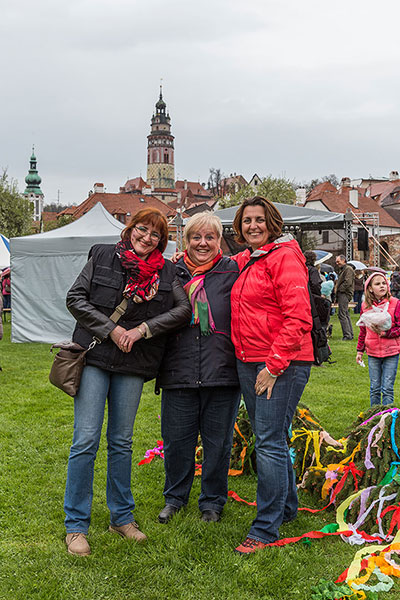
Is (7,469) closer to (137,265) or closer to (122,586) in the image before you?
(122,586)

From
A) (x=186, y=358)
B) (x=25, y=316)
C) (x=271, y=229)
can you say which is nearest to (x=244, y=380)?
(x=186, y=358)

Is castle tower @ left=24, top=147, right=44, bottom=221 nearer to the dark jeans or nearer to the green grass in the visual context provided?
the dark jeans

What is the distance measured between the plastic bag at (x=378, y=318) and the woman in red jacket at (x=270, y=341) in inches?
103

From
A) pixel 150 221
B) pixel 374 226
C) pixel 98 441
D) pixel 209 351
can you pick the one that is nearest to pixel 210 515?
pixel 98 441

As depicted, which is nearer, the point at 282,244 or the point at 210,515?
A: the point at 282,244

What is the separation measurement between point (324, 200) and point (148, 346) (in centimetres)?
5069

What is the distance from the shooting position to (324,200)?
51.4 meters

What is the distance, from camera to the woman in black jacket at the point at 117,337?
2949 millimetres

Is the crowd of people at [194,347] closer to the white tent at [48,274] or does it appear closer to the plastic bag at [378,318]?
the plastic bag at [378,318]

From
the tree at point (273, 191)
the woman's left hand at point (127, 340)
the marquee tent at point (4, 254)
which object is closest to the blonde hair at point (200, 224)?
the woman's left hand at point (127, 340)

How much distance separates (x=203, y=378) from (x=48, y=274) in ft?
30.2

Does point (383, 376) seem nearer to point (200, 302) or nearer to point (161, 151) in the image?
point (200, 302)

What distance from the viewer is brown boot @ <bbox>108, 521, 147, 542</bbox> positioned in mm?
3106

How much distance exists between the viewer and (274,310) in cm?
292
